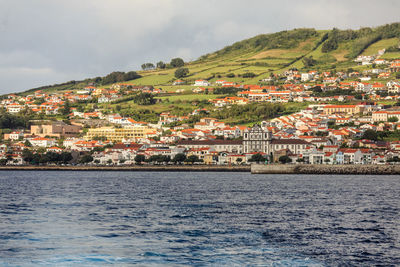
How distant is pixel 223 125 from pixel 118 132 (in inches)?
898

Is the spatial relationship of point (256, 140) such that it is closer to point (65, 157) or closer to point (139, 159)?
point (139, 159)

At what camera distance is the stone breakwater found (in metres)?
70.6

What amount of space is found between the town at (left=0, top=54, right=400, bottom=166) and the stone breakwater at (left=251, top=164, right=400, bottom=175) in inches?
505

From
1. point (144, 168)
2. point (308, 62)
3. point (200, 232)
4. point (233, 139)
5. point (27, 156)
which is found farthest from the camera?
point (308, 62)

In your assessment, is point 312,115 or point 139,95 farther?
point 139,95

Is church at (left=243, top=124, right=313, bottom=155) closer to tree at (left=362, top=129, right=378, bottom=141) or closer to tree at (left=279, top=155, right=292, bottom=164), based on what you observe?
tree at (left=279, top=155, right=292, bottom=164)

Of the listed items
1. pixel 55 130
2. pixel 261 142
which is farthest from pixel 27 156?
pixel 261 142

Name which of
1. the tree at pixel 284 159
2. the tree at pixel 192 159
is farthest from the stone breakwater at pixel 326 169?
the tree at pixel 192 159

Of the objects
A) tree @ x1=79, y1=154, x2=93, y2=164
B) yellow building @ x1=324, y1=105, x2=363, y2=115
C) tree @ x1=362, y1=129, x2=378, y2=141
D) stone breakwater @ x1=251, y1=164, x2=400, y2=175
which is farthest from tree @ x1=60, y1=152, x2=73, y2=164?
yellow building @ x1=324, y1=105, x2=363, y2=115

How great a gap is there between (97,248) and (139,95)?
136m

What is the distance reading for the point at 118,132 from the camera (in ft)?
422

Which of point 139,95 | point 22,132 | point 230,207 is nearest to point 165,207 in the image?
point 230,207

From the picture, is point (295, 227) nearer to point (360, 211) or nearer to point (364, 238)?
point (364, 238)

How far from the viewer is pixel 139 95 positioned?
152375mm
